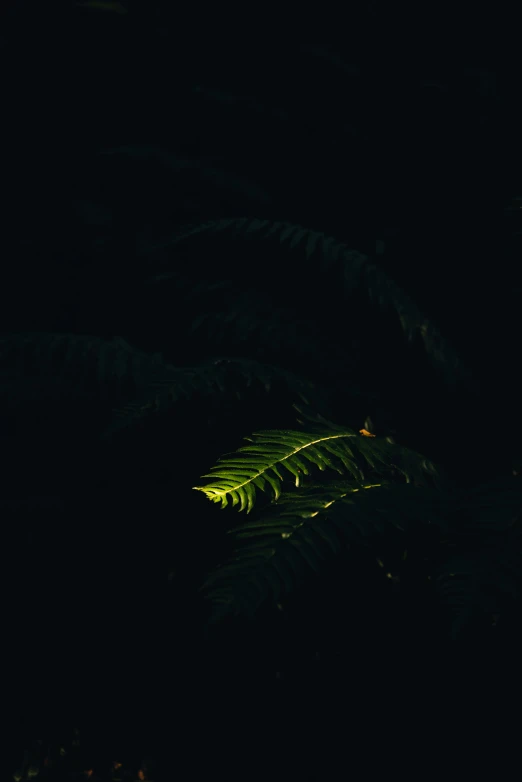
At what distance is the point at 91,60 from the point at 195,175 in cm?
70

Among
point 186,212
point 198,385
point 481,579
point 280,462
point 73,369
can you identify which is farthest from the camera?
point 186,212

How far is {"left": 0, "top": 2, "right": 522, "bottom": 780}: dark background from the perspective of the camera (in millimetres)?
1505

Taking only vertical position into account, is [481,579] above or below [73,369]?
above

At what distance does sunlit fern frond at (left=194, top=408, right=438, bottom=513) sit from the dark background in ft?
1.04

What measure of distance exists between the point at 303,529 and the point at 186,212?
4.64 ft

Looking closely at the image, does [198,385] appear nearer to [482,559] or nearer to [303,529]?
[303,529]

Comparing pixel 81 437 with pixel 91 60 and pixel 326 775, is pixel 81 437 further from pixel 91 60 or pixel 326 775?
pixel 91 60

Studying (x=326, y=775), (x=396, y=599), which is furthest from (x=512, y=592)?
(x=326, y=775)

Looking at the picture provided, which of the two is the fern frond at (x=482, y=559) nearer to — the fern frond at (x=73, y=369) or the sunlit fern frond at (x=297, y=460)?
the sunlit fern frond at (x=297, y=460)

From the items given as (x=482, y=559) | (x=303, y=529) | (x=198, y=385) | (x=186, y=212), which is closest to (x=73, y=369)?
(x=198, y=385)

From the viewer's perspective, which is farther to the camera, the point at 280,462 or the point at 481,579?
the point at 280,462

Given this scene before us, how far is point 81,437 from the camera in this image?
158 centimetres

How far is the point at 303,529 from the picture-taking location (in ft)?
2.66

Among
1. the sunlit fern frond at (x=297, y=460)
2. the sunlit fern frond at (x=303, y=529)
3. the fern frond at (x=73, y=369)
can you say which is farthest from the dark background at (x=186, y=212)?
the sunlit fern frond at (x=303, y=529)
